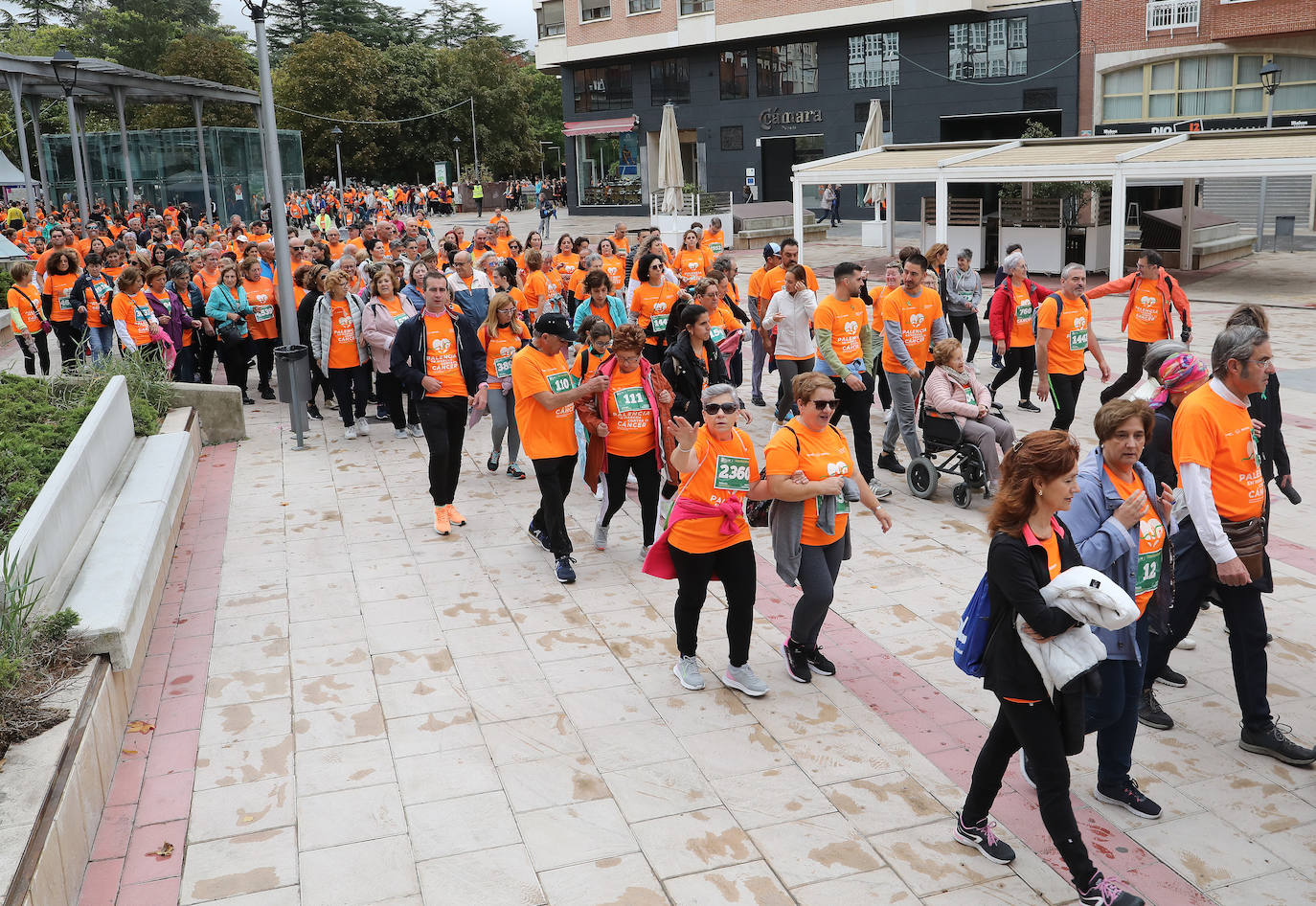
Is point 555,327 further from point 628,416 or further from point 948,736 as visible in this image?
point 948,736

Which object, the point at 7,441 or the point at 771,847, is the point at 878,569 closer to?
the point at 771,847

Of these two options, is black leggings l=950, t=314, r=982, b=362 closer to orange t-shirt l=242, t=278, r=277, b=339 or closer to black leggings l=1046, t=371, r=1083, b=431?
black leggings l=1046, t=371, r=1083, b=431

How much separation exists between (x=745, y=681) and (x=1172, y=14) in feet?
115

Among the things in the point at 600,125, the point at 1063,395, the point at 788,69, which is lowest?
the point at 1063,395

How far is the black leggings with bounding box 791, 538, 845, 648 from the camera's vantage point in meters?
5.95

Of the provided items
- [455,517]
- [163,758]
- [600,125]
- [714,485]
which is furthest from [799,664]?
[600,125]

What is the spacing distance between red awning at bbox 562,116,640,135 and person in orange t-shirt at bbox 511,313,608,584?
4440 centimetres

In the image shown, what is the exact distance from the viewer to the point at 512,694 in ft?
20.5

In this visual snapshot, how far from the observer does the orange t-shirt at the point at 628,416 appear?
24.7 feet

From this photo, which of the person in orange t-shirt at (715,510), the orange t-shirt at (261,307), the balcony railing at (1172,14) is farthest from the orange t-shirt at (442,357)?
the balcony railing at (1172,14)

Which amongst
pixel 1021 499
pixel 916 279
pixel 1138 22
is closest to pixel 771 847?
pixel 1021 499

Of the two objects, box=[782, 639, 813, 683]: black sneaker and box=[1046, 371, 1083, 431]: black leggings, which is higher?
box=[1046, 371, 1083, 431]: black leggings

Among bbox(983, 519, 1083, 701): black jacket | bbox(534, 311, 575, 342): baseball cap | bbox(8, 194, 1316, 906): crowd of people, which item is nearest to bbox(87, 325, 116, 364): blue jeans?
bbox(8, 194, 1316, 906): crowd of people

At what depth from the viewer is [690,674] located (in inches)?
246
